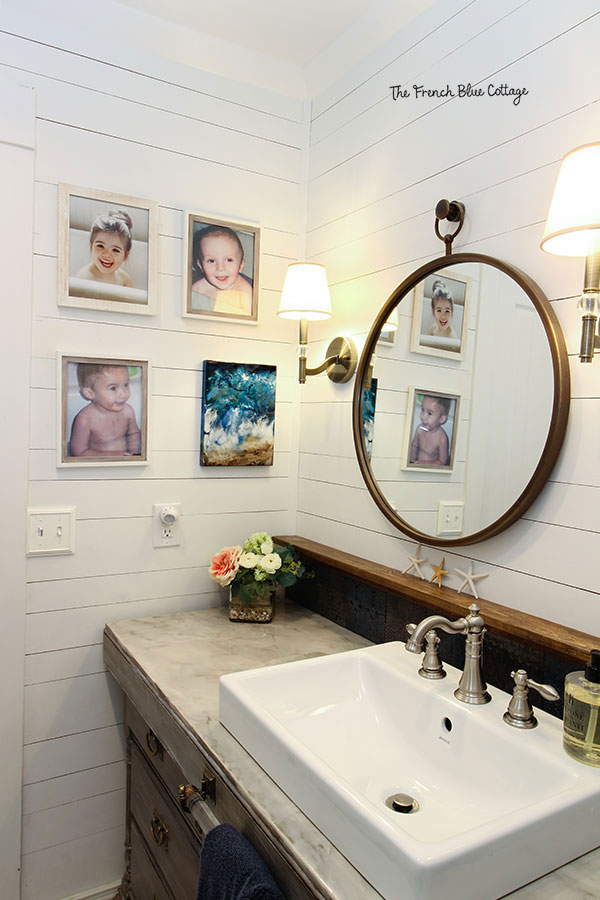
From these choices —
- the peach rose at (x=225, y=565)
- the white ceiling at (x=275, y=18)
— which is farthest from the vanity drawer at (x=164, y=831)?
the white ceiling at (x=275, y=18)

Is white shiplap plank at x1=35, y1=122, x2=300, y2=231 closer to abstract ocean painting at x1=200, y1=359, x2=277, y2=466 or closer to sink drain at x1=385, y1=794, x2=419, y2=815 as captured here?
abstract ocean painting at x1=200, y1=359, x2=277, y2=466

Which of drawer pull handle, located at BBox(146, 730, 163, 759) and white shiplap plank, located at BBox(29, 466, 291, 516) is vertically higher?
white shiplap plank, located at BBox(29, 466, 291, 516)

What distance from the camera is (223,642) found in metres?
1.58

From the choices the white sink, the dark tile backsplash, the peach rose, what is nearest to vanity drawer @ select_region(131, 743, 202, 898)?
the white sink

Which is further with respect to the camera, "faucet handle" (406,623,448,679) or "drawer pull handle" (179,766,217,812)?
"faucet handle" (406,623,448,679)

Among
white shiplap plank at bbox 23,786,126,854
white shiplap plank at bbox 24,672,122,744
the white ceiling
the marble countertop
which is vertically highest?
the white ceiling

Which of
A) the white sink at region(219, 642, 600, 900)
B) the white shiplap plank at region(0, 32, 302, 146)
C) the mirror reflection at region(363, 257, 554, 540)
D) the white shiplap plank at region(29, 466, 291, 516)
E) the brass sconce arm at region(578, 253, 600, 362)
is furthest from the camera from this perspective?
the white shiplap plank at region(29, 466, 291, 516)

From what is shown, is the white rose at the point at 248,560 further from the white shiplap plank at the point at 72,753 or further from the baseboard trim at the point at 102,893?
the baseboard trim at the point at 102,893

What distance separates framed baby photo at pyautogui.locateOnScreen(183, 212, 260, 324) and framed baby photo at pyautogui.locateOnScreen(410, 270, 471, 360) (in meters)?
0.58

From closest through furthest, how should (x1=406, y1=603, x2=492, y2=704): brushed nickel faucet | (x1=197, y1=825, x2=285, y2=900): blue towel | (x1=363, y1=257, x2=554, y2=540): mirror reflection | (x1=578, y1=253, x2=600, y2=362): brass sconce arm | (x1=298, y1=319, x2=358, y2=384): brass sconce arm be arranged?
(x1=197, y1=825, x2=285, y2=900): blue towel
(x1=578, y1=253, x2=600, y2=362): brass sconce arm
(x1=406, y1=603, x2=492, y2=704): brushed nickel faucet
(x1=363, y1=257, x2=554, y2=540): mirror reflection
(x1=298, y1=319, x2=358, y2=384): brass sconce arm

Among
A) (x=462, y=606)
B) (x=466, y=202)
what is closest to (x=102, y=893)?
(x=462, y=606)

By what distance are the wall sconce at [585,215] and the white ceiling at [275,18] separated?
0.82 meters

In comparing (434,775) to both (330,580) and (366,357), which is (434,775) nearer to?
(330,580)

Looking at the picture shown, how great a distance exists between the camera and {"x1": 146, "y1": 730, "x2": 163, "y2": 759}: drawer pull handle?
54.8 inches
